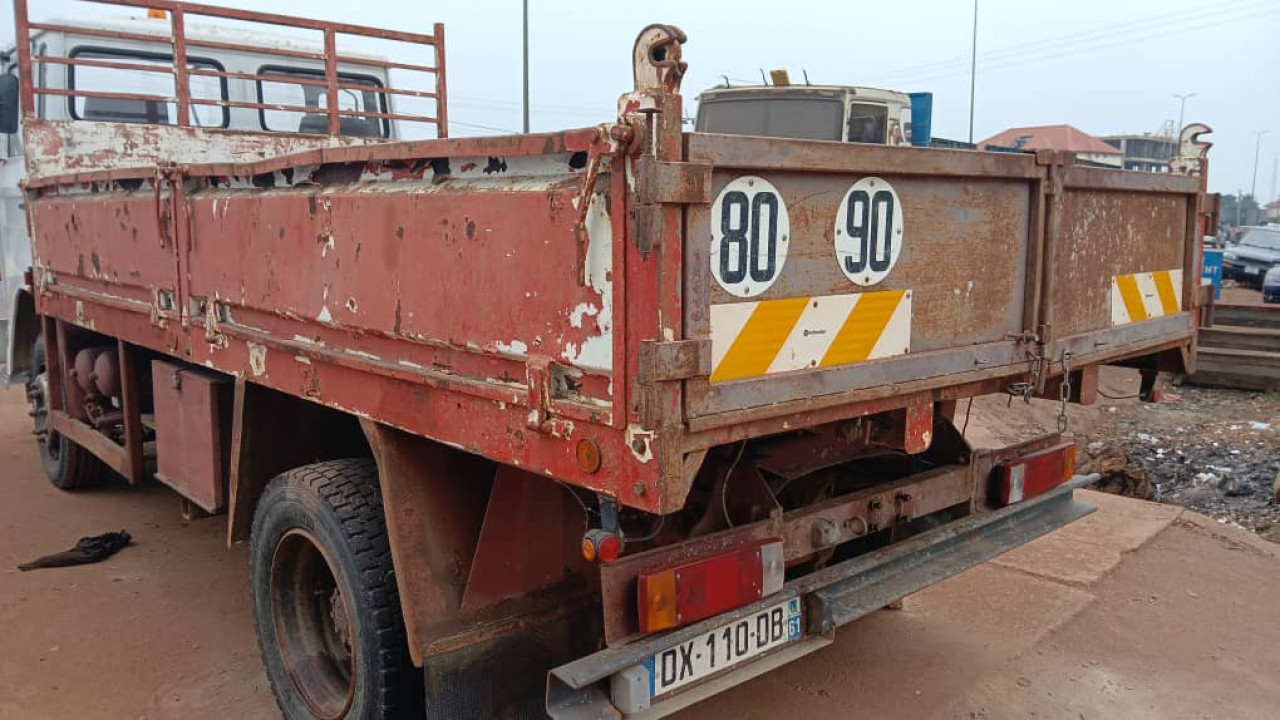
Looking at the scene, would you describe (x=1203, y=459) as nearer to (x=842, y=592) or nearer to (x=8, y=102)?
(x=842, y=592)

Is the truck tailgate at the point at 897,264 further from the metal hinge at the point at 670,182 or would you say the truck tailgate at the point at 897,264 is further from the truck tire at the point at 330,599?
the truck tire at the point at 330,599

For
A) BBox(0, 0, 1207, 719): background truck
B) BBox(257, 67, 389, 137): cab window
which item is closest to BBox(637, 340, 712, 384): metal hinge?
BBox(0, 0, 1207, 719): background truck

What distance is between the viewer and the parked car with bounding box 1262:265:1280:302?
16891 millimetres

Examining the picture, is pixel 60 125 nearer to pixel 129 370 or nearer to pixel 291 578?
pixel 129 370

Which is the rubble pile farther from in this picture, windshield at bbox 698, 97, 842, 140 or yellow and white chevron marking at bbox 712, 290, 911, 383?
yellow and white chevron marking at bbox 712, 290, 911, 383

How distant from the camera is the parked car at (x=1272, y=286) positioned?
665 inches

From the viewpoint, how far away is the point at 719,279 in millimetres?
2033

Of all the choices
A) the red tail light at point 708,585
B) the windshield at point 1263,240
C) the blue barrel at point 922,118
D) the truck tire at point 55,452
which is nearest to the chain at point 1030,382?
the red tail light at point 708,585

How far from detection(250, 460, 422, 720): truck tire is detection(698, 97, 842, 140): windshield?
19.8ft

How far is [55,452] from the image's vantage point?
5.86m

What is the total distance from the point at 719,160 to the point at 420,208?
0.85m

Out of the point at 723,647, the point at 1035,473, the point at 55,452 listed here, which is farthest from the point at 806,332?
the point at 55,452

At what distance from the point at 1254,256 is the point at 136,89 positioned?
20747 mm

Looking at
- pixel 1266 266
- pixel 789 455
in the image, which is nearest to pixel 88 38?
pixel 789 455
